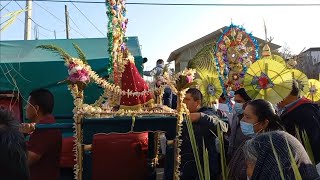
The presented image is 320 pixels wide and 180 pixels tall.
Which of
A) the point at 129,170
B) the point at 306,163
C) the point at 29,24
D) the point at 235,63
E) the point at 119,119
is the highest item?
the point at 29,24

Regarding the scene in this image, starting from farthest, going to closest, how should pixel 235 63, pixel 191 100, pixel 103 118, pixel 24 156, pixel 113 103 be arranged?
1. pixel 235 63
2. pixel 113 103
3. pixel 191 100
4. pixel 103 118
5. pixel 24 156

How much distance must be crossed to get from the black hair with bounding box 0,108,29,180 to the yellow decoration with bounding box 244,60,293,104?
2.44 metres

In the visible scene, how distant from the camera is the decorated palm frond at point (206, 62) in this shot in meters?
4.87

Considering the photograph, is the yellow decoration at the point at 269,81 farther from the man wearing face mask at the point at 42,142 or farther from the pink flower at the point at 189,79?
the man wearing face mask at the point at 42,142

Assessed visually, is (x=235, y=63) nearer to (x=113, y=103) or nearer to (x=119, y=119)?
(x=113, y=103)

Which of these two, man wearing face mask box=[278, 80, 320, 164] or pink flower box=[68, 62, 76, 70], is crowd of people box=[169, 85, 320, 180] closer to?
man wearing face mask box=[278, 80, 320, 164]

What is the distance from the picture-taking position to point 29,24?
1161cm

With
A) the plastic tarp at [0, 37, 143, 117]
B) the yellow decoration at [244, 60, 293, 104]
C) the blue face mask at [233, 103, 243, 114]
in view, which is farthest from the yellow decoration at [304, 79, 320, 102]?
the plastic tarp at [0, 37, 143, 117]

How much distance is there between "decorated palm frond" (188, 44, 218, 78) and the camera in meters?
4.87

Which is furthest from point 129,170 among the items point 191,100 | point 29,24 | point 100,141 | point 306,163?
point 29,24

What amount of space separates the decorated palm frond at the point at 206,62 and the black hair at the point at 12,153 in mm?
2758

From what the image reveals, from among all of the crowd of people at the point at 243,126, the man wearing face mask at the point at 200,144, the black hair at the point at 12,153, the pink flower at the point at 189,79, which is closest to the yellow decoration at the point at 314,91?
the crowd of people at the point at 243,126

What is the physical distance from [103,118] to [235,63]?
3265 mm

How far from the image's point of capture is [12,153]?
6.48 ft
